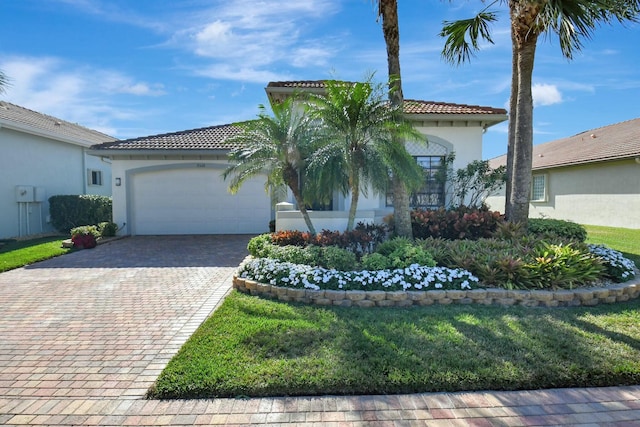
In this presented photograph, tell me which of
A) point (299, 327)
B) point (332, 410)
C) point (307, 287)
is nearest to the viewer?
point (332, 410)

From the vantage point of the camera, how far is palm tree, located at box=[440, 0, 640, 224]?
728 cm

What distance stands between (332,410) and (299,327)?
1.68m

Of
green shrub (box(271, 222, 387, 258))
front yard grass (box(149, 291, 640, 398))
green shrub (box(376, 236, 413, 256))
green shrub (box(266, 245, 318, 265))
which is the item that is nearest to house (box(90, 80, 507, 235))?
green shrub (box(271, 222, 387, 258))

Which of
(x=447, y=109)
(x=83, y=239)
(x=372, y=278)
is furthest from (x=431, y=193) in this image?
(x=83, y=239)

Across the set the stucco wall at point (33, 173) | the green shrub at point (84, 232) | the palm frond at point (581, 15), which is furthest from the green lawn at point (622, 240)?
the stucco wall at point (33, 173)

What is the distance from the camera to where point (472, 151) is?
12797 mm

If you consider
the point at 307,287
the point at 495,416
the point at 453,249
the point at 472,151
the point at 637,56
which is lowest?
the point at 495,416

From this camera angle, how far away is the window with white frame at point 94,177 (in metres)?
19.4

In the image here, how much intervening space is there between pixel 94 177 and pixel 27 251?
32.5 feet

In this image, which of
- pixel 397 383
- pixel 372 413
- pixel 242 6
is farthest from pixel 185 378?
pixel 242 6

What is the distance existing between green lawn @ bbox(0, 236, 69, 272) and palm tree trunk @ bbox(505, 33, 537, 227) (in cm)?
1316

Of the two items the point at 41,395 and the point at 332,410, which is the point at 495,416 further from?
the point at 41,395

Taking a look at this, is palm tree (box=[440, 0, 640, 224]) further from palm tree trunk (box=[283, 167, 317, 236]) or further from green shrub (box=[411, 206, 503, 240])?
palm tree trunk (box=[283, 167, 317, 236])

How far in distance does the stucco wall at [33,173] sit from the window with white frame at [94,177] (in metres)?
0.45
